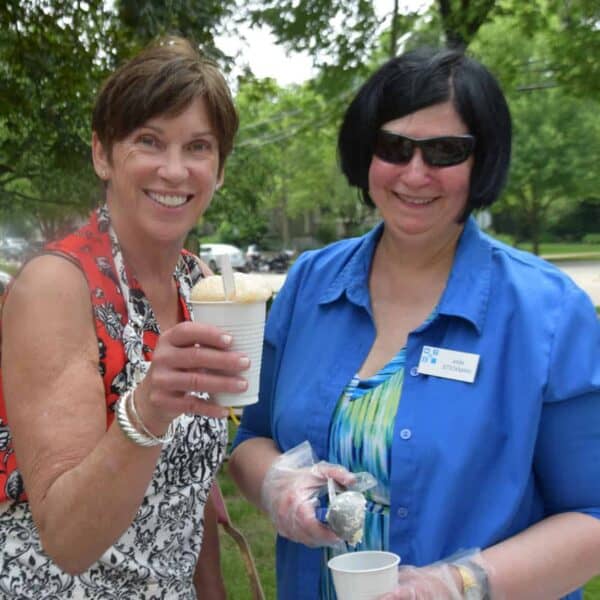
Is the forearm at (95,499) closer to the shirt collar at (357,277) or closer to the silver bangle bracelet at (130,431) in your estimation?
the silver bangle bracelet at (130,431)

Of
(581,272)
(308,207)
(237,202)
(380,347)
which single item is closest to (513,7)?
(380,347)

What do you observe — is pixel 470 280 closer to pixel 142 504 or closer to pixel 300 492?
pixel 300 492

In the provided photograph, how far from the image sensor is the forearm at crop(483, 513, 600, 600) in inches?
80.0

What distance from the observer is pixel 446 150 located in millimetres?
2297

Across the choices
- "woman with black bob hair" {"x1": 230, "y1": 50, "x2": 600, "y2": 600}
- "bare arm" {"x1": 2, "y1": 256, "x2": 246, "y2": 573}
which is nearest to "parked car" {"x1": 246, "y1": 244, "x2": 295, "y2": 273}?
"woman with black bob hair" {"x1": 230, "y1": 50, "x2": 600, "y2": 600}

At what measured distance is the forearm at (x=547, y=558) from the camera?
2.03m

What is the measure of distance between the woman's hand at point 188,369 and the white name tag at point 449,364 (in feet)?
2.41

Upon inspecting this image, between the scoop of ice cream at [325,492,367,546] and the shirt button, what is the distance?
0.67ft

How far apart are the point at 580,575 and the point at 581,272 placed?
104 feet

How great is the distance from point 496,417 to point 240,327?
30.6 inches

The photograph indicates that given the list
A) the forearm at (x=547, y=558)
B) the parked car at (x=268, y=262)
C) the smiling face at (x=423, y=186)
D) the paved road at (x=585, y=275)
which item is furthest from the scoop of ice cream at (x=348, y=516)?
the parked car at (x=268, y=262)

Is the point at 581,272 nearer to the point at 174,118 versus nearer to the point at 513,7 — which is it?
the point at 513,7

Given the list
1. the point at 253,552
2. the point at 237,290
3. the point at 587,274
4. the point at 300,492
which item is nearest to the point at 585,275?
the point at 587,274

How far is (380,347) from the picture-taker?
239cm
